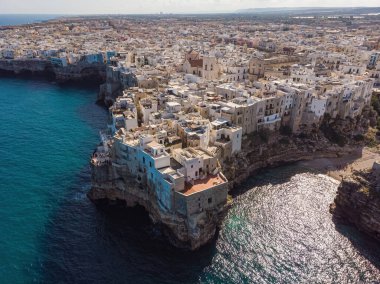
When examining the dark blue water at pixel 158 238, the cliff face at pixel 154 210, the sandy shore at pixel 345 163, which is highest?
the cliff face at pixel 154 210

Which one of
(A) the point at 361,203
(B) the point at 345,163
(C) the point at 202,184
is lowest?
(B) the point at 345,163

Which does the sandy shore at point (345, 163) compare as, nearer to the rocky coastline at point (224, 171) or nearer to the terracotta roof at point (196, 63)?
the rocky coastline at point (224, 171)

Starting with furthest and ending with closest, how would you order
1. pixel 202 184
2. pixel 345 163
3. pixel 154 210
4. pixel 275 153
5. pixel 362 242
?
pixel 345 163
pixel 275 153
pixel 154 210
pixel 362 242
pixel 202 184

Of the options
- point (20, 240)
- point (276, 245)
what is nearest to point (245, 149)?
point (276, 245)

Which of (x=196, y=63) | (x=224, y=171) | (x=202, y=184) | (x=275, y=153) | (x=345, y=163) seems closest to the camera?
(x=202, y=184)

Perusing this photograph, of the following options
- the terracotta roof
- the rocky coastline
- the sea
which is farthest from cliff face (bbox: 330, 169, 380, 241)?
the terracotta roof

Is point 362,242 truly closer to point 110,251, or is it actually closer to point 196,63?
point 110,251

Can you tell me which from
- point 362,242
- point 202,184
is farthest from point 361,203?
point 202,184

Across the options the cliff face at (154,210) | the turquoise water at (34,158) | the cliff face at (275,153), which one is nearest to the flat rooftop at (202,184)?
the cliff face at (154,210)
